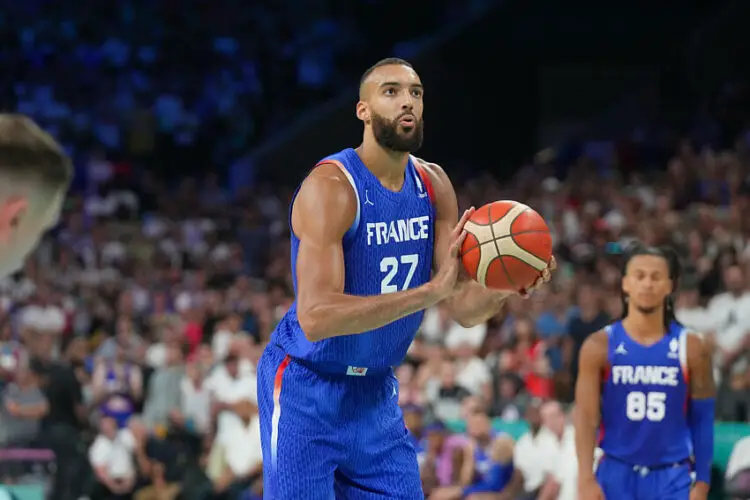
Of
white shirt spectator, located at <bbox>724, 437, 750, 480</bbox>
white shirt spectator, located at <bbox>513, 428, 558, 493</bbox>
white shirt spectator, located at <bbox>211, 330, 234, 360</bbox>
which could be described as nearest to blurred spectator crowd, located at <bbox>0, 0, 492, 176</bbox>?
white shirt spectator, located at <bbox>211, 330, 234, 360</bbox>

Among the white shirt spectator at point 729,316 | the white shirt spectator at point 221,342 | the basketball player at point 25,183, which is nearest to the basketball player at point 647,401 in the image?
the white shirt spectator at point 729,316

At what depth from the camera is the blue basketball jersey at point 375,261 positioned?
16.5 ft

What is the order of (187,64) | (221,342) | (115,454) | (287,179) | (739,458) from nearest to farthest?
1. (739,458)
2. (115,454)
3. (221,342)
4. (287,179)
5. (187,64)

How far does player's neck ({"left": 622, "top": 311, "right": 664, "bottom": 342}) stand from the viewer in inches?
259

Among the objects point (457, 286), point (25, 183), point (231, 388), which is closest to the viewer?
point (25, 183)

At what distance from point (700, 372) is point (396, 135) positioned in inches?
93.6

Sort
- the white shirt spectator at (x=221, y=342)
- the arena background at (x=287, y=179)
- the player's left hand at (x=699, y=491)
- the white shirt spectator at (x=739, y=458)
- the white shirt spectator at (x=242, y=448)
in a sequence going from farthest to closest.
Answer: the white shirt spectator at (x=221, y=342) → the arena background at (x=287, y=179) → the white shirt spectator at (x=242, y=448) → the white shirt spectator at (x=739, y=458) → the player's left hand at (x=699, y=491)

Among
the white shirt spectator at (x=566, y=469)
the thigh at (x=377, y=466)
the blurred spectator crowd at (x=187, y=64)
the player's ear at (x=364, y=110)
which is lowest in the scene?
the white shirt spectator at (x=566, y=469)

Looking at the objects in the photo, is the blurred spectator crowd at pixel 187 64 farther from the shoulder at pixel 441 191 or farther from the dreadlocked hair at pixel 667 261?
the shoulder at pixel 441 191

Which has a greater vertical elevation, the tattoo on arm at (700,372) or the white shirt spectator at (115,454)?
the tattoo on arm at (700,372)

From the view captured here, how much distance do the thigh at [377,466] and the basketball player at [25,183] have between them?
2.86 metres

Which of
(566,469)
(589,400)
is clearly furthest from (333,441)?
(566,469)

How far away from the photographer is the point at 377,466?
16.5ft

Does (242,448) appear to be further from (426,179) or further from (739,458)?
(426,179)
